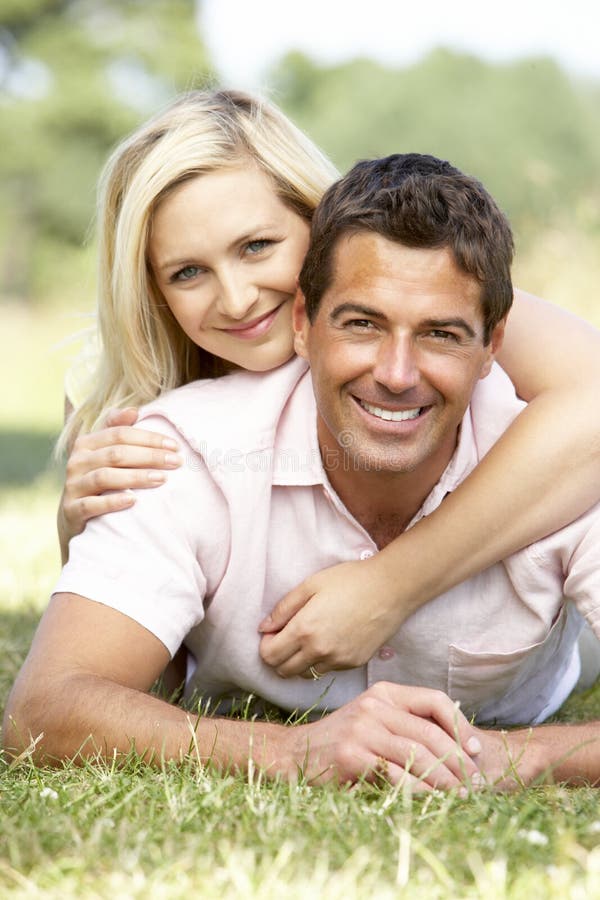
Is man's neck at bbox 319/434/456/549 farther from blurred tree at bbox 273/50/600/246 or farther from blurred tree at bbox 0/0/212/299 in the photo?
blurred tree at bbox 0/0/212/299

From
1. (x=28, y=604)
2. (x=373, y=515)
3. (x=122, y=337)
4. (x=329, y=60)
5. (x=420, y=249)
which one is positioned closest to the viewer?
(x=420, y=249)

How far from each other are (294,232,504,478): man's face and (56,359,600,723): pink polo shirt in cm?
22

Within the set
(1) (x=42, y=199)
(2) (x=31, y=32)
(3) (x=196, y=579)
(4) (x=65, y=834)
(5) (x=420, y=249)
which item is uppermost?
(2) (x=31, y=32)

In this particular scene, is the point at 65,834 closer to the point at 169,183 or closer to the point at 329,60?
the point at 169,183

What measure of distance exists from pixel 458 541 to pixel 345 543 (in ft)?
1.07

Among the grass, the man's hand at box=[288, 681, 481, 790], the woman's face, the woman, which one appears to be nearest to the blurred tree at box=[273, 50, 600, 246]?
the woman

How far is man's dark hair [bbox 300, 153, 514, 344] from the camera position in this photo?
295 centimetres

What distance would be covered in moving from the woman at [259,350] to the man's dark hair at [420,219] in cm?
24

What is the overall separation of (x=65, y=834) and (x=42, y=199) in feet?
86.2

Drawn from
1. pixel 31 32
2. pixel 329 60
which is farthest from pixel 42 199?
pixel 329 60

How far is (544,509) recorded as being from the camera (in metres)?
3.07

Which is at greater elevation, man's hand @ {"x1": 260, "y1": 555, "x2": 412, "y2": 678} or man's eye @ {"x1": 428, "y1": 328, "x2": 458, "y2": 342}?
man's eye @ {"x1": 428, "y1": 328, "x2": 458, "y2": 342}

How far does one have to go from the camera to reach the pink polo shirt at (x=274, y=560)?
302 centimetres

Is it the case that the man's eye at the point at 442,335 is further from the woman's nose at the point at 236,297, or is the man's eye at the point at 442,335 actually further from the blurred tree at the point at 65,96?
the blurred tree at the point at 65,96
